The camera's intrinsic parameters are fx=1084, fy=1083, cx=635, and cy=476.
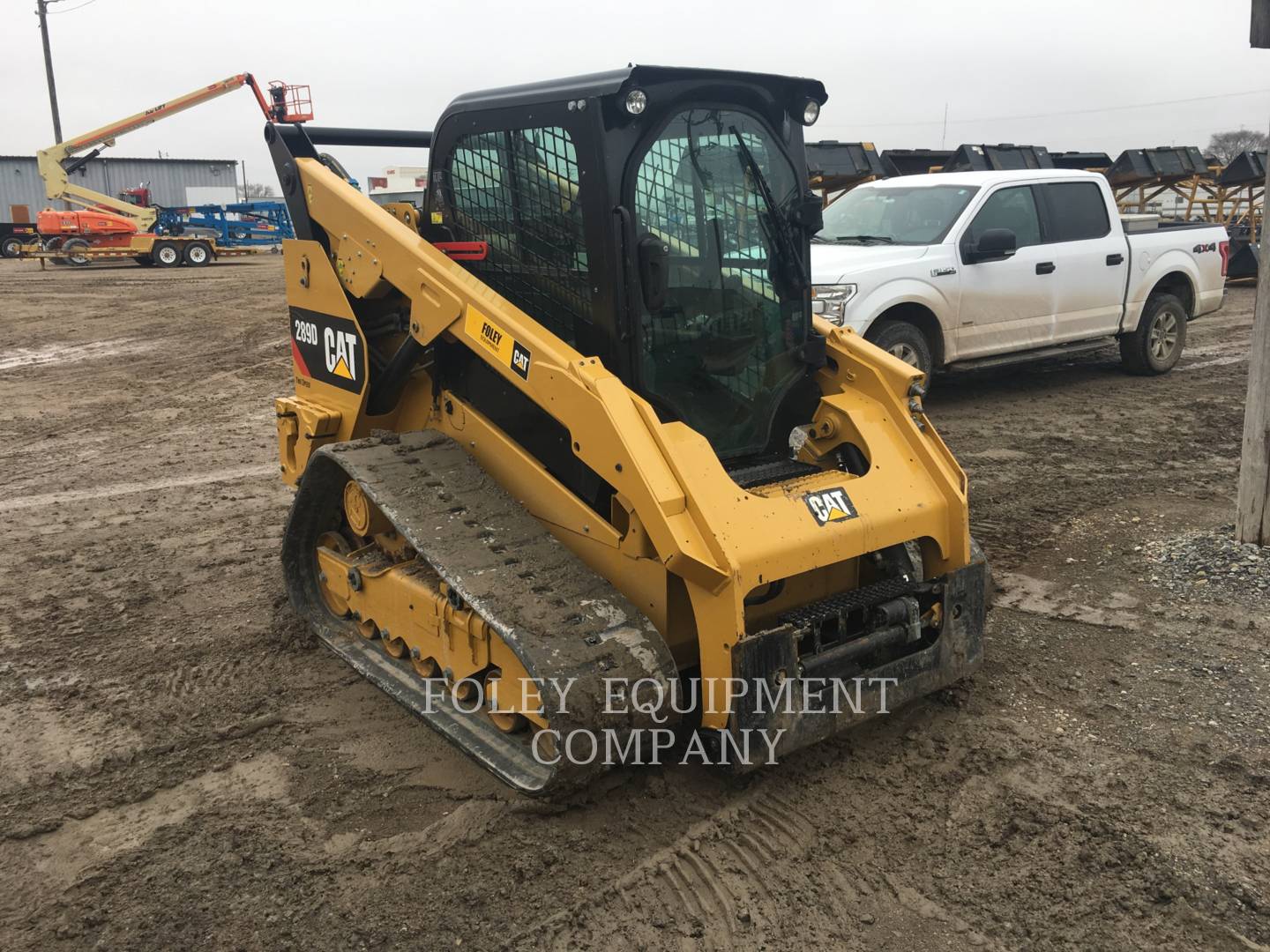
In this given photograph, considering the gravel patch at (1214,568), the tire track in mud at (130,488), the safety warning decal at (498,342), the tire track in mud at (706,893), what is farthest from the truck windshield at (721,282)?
the tire track in mud at (130,488)

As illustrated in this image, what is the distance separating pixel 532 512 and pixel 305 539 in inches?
53.3

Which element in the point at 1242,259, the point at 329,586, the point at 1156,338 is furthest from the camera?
the point at 1242,259

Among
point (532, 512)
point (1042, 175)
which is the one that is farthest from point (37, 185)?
point (532, 512)

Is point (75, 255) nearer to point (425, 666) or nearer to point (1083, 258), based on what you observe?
point (1083, 258)

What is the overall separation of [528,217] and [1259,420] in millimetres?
3804

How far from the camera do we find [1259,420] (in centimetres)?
536

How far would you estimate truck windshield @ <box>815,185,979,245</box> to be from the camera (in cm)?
884

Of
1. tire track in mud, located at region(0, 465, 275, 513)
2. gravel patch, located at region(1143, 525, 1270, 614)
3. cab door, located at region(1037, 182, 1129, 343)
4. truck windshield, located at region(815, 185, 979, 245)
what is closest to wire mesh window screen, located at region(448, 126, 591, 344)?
gravel patch, located at region(1143, 525, 1270, 614)

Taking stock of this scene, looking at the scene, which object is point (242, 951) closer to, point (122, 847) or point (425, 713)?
point (122, 847)

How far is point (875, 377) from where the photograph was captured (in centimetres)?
421

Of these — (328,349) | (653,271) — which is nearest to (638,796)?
(653,271)

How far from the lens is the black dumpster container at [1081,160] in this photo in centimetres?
1892

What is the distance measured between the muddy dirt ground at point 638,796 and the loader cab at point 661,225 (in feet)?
4.44

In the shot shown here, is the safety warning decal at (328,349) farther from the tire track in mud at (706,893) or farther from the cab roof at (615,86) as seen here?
the tire track in mud at (706,893)
